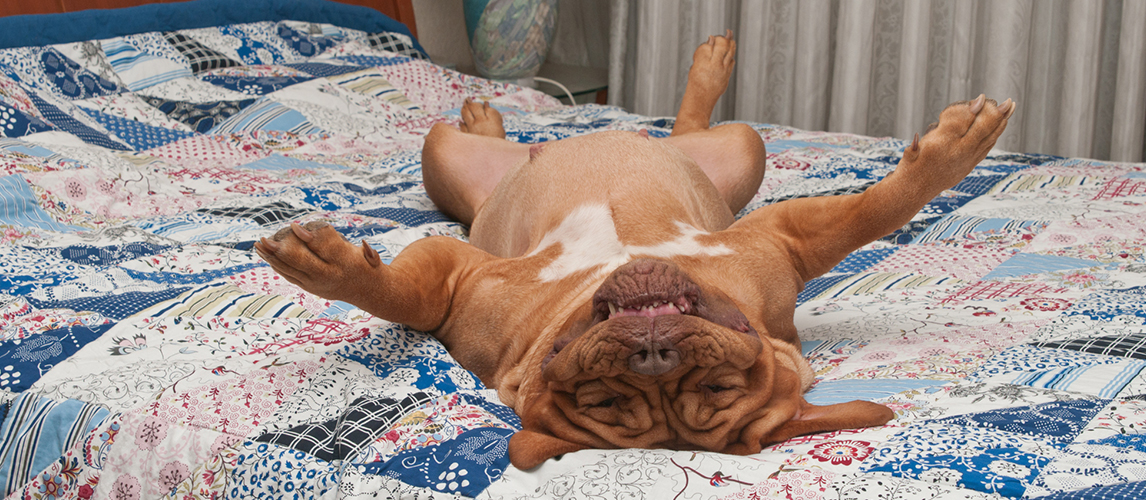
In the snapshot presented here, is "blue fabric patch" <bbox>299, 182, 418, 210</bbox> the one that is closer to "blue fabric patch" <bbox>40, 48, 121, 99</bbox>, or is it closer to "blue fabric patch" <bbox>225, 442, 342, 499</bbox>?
"blue fabric patch" <bbox>40, 48, 121, 99</bbox>

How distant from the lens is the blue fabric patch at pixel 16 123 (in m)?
2.08

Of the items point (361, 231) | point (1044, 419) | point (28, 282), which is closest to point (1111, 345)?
point (1044, 419)

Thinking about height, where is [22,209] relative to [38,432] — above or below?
above

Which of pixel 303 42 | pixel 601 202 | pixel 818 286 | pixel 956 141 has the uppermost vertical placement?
pixel 303 42

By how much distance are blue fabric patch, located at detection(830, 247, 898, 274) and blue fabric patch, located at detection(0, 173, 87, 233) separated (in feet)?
5.12

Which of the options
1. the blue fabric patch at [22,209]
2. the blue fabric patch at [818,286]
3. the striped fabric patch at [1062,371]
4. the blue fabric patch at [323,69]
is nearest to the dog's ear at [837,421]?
the striped fabric patch at [1062,371]

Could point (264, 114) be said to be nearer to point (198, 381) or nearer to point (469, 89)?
point (469, 89)

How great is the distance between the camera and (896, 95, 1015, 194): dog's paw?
3.99ft

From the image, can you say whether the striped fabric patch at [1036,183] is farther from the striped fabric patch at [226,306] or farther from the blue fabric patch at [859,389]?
the striped fabric patch at [226,306]

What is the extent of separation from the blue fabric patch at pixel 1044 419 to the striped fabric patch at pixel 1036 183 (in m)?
1.34

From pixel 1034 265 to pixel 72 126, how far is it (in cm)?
231

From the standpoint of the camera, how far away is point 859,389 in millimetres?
1083

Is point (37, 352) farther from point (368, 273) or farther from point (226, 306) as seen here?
point (368, 273)

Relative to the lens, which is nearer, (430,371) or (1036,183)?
(430,371)
